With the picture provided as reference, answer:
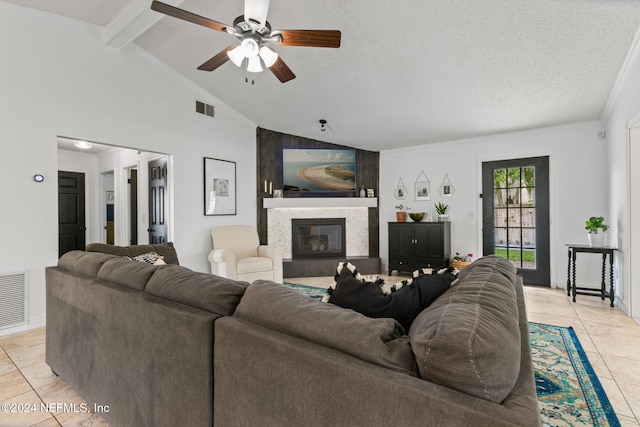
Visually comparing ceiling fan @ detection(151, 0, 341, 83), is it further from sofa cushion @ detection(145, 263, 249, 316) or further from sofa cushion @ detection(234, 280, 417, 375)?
sofa cushion @ detection(234, 280, 417, 375)

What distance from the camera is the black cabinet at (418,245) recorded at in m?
5.43

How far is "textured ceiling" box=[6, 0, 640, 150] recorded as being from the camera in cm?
264

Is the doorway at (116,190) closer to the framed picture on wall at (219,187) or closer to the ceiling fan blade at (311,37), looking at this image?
the framed picture on wall at (219,187)

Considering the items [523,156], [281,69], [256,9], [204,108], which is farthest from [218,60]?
[523,156]

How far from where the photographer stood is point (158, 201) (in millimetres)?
4969

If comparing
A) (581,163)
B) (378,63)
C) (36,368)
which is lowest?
(36,368)

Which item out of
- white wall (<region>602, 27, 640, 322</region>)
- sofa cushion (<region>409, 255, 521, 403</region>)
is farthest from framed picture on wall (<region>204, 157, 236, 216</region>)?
white wall (<region>602, 27, 640, 322</region>)

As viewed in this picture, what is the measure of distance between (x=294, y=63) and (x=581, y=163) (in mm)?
4090

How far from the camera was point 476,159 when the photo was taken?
545 cm

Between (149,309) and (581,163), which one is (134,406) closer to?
(149,309)

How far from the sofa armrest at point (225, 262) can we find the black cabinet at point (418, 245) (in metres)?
2.81

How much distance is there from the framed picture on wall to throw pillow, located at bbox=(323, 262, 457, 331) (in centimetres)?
413

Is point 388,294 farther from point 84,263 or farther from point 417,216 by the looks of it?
point 417,216

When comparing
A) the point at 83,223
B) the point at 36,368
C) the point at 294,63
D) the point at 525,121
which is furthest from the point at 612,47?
the point at 83,223
